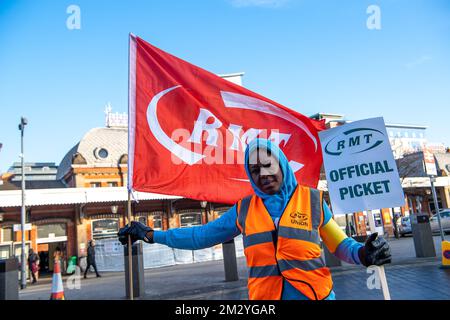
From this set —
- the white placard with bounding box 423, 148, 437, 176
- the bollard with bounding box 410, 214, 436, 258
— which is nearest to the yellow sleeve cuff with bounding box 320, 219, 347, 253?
the white placard with bounding box 423, 148, 437, 176

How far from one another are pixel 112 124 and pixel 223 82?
33.6 m

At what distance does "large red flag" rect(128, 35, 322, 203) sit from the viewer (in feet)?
12.3

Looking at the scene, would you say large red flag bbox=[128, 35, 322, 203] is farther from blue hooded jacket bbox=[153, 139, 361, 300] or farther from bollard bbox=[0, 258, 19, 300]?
bollard bbox=[0, 258, 19, 300]

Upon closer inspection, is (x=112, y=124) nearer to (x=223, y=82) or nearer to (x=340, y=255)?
(x=223, y=82)

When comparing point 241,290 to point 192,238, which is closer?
point 192,238

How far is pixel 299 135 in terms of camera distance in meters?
4.40

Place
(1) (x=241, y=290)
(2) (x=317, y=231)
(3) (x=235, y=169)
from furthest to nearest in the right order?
(1) (x=241, y=290) → (3) (x=235, y=169) → (2) (x=317, y=231)

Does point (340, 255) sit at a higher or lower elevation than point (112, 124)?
lower

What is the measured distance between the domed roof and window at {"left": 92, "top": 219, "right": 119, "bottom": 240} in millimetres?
5641

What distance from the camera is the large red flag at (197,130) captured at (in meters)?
3.76

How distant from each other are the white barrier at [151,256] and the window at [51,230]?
461 centimetres

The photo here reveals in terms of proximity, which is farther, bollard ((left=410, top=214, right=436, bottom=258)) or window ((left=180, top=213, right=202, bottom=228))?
window ((left=180, top=213, right=202, bottom=228))

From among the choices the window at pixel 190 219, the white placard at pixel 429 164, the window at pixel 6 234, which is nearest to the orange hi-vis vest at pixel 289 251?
the white placard at pixel 429 164

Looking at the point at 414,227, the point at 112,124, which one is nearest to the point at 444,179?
the point at 414,227
